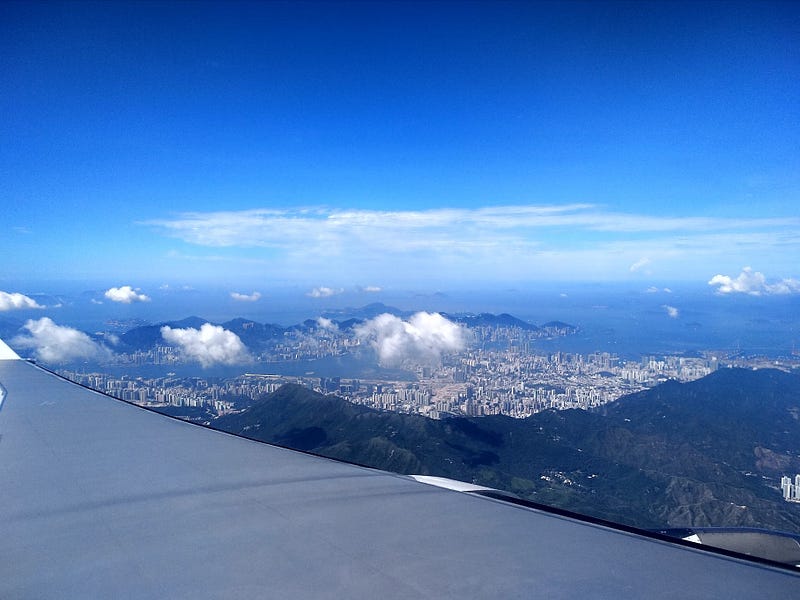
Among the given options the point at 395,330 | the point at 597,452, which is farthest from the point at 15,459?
the point at 395,330

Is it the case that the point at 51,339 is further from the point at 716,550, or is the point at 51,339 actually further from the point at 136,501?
the point at 716,550

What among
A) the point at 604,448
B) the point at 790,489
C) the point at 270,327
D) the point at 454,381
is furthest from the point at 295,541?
the point at 270,327

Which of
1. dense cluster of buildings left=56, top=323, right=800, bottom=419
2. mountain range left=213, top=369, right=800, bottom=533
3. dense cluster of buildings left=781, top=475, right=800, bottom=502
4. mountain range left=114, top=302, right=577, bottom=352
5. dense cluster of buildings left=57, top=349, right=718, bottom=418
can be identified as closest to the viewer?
mountain range left=213, top=369, right=800, bottom=533

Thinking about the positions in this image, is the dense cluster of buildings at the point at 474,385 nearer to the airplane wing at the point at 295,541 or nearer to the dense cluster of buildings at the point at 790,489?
the dense cluster of buildings at the point at 790,489

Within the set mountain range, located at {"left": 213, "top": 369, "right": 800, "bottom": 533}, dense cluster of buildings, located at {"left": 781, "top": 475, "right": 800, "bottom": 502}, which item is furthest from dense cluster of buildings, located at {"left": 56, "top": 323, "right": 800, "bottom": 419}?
dense cluster of buildings, located at {"left": 781, "top": 475, "right": 800, "bottom": 502}

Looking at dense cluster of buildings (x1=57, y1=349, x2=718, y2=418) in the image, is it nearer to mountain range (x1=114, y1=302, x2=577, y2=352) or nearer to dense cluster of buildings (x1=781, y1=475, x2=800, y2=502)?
mountain range (x1=114, y1=302, x2=577, y2=352)

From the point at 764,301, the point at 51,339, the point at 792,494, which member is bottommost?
the point at 792,494
